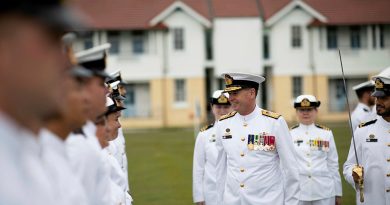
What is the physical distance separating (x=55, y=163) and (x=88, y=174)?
1.14m

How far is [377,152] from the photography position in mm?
7922

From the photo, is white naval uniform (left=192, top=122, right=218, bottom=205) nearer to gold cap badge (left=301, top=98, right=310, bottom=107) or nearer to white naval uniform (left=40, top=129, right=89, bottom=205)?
gold cap badge (left=301, top=98, right=310, bottom=107)

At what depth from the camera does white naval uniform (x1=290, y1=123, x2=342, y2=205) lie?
10.0 m

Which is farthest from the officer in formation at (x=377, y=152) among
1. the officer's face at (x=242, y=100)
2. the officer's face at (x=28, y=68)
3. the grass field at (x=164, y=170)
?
the officer's face at (x=28, y=68)

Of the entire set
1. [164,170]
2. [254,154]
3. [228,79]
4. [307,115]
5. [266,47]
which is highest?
[266,47]

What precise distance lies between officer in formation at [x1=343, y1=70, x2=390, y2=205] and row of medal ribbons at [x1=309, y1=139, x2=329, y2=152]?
200cm

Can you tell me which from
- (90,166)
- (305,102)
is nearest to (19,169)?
(90,166)

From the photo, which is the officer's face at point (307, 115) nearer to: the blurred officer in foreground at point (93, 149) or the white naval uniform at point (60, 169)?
the blurred officer in foreground at point (93, 149)

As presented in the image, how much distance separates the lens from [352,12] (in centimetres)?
5497

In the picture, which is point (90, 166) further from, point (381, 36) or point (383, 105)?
point (381, 36)

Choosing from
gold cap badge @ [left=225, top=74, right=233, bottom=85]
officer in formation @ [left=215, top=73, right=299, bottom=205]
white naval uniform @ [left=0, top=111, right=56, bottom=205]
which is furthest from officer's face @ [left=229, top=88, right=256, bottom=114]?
white naval uniform @ [left=0, top=111, right=56, bottom=205]

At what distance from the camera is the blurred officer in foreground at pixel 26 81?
186cm

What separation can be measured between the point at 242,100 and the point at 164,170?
14311 mm

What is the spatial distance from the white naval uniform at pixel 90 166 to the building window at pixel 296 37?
50756mm
